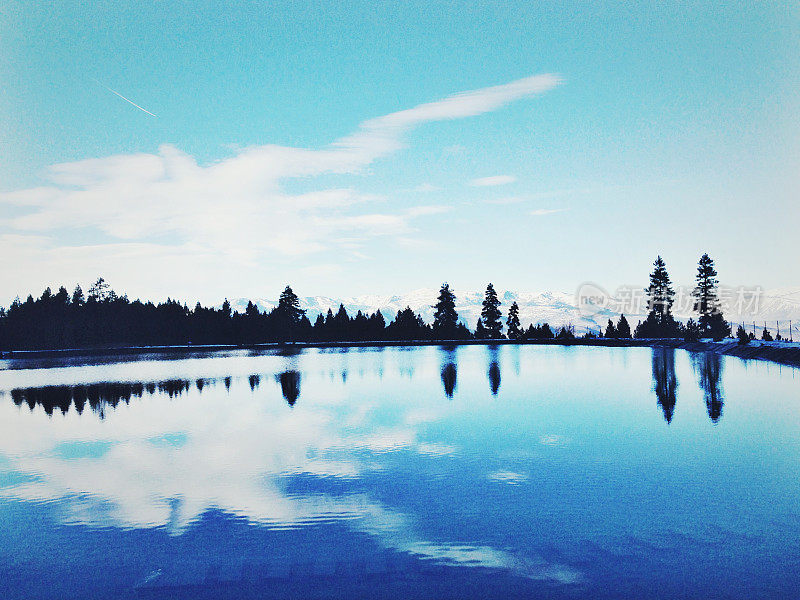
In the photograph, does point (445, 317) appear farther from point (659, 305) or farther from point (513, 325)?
point (659, 305)

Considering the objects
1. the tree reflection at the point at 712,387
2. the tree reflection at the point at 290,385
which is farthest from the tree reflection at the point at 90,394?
the tree reflection at the point at 712,387

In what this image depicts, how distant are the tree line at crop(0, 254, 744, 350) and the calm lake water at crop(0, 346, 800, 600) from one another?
11455 centimetres

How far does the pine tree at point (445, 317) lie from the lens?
5797 inches

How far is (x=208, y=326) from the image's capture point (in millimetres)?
150125

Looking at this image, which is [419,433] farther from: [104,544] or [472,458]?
[104,544]

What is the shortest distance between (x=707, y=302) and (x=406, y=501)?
111 m

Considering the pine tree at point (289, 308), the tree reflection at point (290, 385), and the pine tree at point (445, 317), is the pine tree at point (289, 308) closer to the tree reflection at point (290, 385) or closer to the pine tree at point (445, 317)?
the pine tree at point (445, 317)

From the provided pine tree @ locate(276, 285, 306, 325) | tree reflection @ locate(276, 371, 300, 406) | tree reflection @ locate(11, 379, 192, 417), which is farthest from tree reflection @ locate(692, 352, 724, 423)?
pine tree @ locate(276, 285, 306, 325)

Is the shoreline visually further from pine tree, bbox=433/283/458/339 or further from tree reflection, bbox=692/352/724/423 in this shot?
tree reflection, bbox=692/352/724/423

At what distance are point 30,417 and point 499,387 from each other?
26.8 metres

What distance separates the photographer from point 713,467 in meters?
16.8

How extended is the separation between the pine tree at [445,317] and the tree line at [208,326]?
0.82ft

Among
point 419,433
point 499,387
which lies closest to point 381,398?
point 499,387

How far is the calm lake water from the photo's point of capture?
32.6 ft
